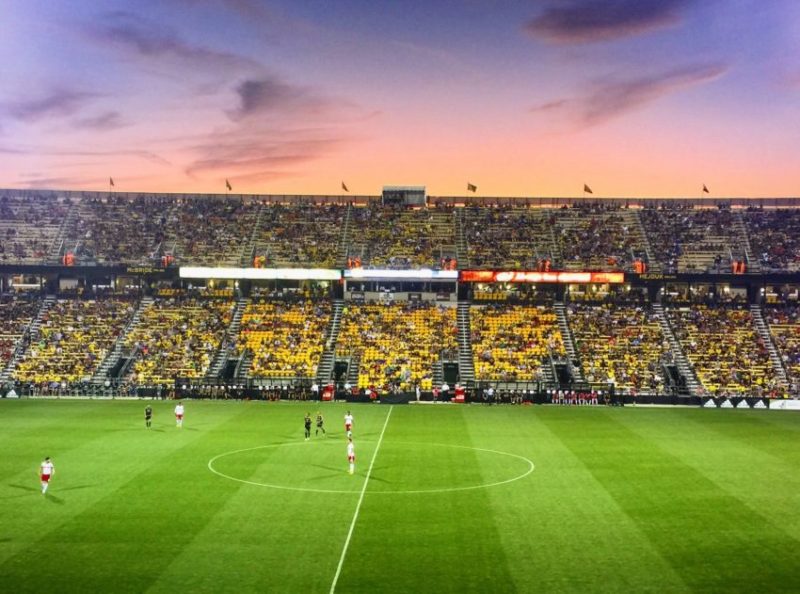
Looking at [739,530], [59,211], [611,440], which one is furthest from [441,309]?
[739,530]

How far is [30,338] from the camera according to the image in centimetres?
7662

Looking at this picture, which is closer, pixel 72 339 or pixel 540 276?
pixel 72 339

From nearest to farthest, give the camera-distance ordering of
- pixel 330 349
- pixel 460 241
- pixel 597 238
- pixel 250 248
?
pixel 330 349 → pixel 250 248 → pixel 597 238 → pixel 460 241

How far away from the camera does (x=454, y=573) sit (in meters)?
22.9

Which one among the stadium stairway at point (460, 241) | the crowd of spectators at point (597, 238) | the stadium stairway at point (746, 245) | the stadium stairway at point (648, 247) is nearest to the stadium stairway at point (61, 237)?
the stadium stairway at point (460, 241)

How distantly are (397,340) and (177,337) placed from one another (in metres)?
19.6

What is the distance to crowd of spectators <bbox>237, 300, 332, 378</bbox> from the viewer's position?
7244 cm

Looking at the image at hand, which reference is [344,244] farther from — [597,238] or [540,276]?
[597,238]

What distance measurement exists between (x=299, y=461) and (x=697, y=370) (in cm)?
4355

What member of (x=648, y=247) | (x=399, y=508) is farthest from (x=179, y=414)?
(x=648, y=247)

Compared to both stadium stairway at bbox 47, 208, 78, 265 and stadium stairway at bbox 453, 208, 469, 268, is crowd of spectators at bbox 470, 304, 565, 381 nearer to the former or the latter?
stadium stairway at bbox 453, 208, 469, 268

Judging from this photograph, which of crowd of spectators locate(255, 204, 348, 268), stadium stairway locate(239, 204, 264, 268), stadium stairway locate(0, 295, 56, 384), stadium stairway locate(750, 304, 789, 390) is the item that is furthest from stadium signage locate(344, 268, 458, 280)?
stadium stairway locate(750, 304, 789, 390)

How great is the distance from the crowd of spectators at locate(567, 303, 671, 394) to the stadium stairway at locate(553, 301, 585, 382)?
384 millimetres

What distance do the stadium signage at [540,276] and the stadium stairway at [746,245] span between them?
13.0m
